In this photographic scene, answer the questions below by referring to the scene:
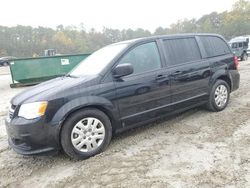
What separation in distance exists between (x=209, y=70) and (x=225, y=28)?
5828cm

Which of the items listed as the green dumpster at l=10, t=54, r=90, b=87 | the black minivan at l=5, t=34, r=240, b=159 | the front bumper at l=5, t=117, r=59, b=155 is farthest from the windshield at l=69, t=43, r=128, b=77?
the green dumpster at l=10, t=54, r=90, b=87

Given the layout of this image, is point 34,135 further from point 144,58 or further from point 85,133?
point 144,58

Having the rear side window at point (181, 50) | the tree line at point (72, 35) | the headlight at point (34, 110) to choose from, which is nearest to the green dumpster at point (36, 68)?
the rear side window at point (181, 50)

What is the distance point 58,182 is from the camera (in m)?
3.04

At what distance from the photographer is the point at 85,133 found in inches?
139

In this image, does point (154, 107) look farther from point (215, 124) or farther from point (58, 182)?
point (58, 182)

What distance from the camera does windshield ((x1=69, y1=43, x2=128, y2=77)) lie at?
13.0 feet

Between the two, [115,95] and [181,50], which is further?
[181,50]

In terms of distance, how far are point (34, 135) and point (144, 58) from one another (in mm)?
2107

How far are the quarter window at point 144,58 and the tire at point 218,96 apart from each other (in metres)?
1.56

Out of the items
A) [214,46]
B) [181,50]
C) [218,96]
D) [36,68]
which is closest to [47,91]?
Result: [181,50]

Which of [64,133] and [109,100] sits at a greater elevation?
[109,100]

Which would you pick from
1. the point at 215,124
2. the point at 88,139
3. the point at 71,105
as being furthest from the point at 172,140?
the point at 71,105

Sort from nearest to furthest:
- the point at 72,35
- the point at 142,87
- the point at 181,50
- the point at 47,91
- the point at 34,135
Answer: the point at 34,135 → the point at 47,91 → the point at 142,87 → the point at 181,50 → the point at 72,35
